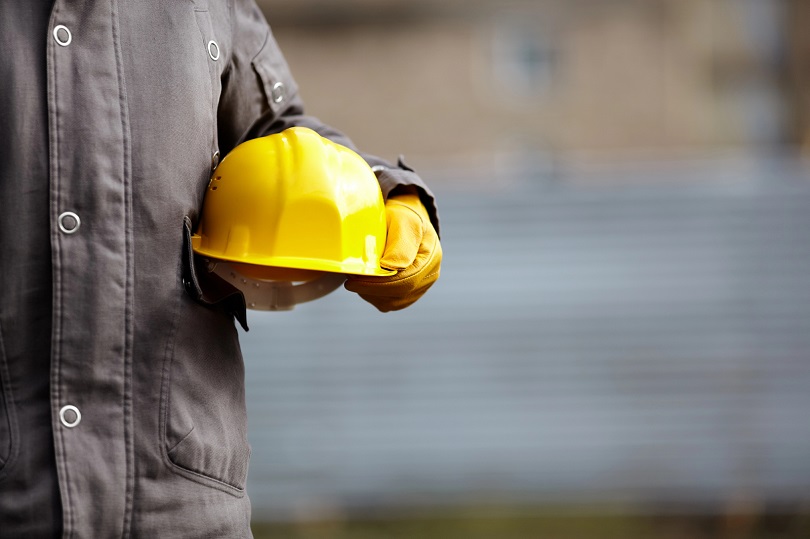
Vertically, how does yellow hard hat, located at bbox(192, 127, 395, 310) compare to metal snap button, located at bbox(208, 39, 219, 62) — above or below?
below

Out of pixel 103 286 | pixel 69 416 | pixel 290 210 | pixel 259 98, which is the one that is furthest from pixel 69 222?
pixel 259 98

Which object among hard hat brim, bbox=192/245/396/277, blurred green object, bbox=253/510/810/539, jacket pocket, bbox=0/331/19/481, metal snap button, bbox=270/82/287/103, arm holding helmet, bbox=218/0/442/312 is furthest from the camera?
blurred green object, bbox=253/510/810/539

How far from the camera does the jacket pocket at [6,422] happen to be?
1.30 meters

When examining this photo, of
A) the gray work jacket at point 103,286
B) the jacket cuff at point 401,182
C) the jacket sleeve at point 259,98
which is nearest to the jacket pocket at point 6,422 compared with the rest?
the gray work jacket at point 103,286

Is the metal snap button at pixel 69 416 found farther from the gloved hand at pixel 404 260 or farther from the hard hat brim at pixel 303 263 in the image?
the gloved hand at pixel 404 260

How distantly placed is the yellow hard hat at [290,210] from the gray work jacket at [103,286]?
3.2 inches

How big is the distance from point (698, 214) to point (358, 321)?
2.00 m

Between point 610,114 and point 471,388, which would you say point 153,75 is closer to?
point 471,388

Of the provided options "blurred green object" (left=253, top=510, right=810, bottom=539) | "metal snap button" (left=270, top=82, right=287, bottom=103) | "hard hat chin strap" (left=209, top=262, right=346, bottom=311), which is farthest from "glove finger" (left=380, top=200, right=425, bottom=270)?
"blurred green object" (left=253, top=510, right=810, bottom=539)

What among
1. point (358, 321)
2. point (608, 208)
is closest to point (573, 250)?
point (608, 208)

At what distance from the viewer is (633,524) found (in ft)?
17.9

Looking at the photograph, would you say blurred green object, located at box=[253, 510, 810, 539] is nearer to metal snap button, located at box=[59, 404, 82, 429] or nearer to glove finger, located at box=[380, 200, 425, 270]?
glove finger, located at box=[380, 200, 425, 270]

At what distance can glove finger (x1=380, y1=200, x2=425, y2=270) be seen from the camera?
5.40ft

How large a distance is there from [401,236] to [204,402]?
43cm
